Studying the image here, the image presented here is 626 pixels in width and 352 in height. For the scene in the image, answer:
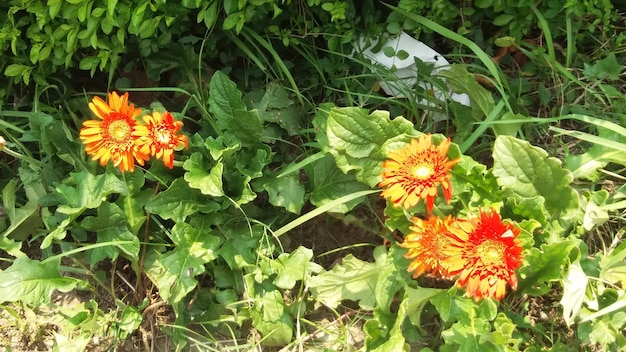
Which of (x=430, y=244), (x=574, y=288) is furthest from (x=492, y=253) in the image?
(x=574, y=288)

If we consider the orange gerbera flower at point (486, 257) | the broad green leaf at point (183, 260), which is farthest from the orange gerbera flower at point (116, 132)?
the orange gerbera flower at point (486, 257)

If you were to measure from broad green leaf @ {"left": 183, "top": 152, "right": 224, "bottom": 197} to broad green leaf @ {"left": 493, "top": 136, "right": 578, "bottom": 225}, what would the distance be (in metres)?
0.72

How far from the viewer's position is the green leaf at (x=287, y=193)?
70.7 inches

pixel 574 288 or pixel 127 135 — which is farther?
pixel 127 135

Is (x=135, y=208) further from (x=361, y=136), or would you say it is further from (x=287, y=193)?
(x=361, y=136)

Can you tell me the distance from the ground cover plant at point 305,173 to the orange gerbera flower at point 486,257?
0.04 m

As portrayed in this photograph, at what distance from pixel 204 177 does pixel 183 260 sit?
0.24m

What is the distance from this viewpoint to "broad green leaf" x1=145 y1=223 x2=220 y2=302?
174 cm

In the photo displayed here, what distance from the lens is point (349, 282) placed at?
5.82 feet

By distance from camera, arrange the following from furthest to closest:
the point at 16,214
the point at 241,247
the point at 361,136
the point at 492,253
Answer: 1. the point at 16,214
2. the point at 241,247
3. the point at 361,136
4. the point at 492,253

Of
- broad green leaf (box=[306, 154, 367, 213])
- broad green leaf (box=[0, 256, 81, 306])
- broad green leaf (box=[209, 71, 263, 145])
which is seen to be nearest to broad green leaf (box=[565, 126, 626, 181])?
broad green leaf (box=[306, 154, 367, 213])

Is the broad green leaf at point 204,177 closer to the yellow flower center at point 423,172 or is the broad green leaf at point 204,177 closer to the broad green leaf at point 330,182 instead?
the broad green leaf at point 330,182

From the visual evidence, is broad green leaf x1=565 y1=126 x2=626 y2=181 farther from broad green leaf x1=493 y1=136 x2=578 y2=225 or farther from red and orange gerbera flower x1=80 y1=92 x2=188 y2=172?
red and orange gerbera flower x1=80 y1=92 x2=188 y2=172

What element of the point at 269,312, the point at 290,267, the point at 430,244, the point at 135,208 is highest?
the point at 430,244
